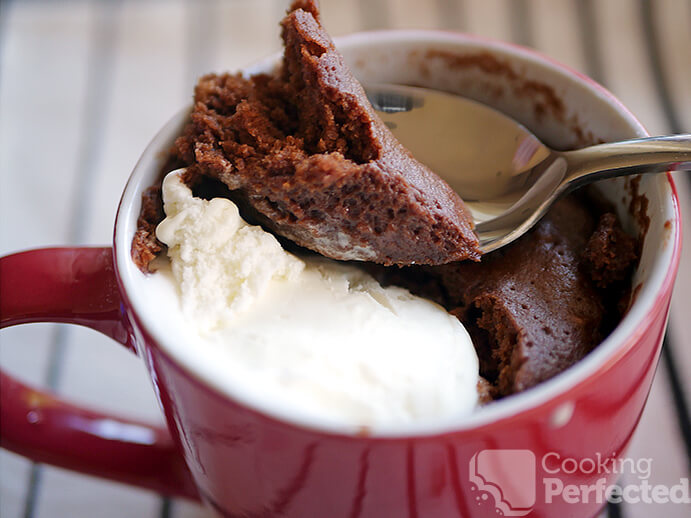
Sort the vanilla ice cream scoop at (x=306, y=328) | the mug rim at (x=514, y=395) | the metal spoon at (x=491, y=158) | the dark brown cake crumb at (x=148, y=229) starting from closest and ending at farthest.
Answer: the mug rim at (x=514, y=395), the vanilla ice cream scoop at (x=306, y=328), the dark brown cake crumb at (x=148, y=229), the metal spoon at (x=491, y=158)

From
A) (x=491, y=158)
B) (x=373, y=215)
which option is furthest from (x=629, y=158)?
(x=373, y=215)

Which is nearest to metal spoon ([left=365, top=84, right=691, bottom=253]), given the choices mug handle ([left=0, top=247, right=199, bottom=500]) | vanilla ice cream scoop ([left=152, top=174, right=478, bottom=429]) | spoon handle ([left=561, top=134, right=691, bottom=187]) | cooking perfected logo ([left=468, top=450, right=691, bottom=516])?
spoon handle ([left=561, top=134, right=691, bottom=187])

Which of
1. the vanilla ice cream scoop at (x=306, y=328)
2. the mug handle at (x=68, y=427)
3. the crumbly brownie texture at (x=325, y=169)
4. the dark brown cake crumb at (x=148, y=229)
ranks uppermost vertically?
the crumbly brownie texture at (x=325, y=169)

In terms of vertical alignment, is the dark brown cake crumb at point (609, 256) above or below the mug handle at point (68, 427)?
above

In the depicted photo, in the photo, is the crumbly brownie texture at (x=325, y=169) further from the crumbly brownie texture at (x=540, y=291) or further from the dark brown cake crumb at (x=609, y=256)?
the dark brown cake crumb at (x=609, y=256)

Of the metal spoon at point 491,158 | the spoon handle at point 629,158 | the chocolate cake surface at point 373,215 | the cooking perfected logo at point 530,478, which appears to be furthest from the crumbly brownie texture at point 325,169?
the cooking perfected logo at point 530,478

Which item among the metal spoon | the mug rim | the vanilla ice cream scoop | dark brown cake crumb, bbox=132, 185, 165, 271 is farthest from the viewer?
the metal spoon

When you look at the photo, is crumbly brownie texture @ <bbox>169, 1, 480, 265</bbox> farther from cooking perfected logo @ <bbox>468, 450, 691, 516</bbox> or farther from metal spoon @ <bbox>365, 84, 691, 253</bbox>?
cooking perfected logo @ <bbox>468, 450, 691, 516</bbox>
